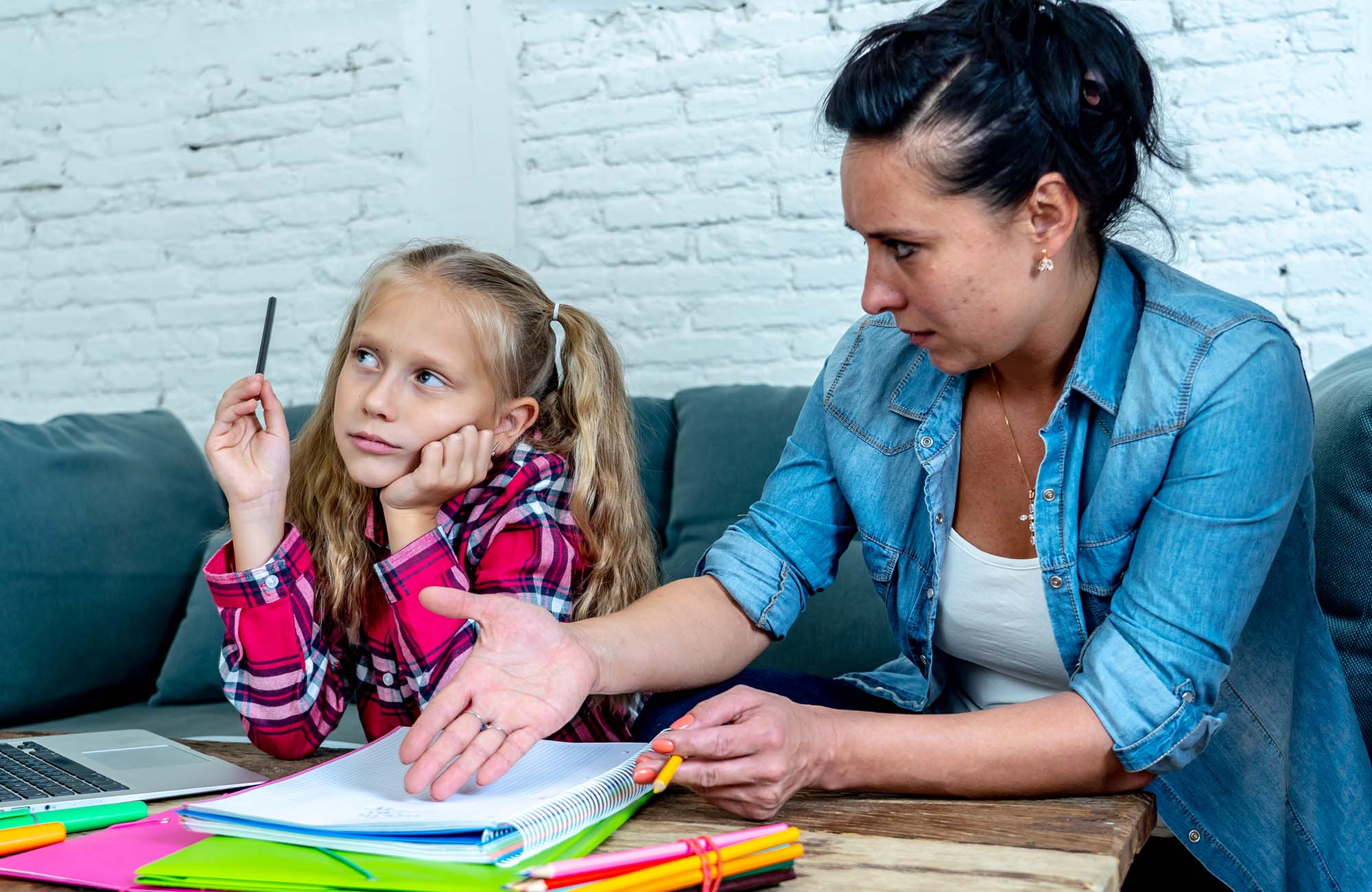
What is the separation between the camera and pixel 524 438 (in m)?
1.47

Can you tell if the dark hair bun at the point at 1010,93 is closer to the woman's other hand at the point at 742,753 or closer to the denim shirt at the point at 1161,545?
the denim shirt at the point at 1161,545

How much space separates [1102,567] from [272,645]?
0.81m

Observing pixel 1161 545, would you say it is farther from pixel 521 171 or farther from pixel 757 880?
pixel 521 171

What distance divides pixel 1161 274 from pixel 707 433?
3.23 feet

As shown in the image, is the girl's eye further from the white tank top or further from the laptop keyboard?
the laptop keyboard

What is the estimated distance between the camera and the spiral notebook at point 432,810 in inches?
29.3

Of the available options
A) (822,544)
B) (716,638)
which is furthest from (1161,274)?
(716,638)

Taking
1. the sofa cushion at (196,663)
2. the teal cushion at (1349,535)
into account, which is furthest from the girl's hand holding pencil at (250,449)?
the teal cushion at (1349,535)

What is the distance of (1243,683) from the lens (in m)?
1.10

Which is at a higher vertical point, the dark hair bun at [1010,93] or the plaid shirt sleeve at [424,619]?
the dark hair bun at [1010,93]

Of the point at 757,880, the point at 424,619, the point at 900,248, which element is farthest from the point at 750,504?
the point at 757,880

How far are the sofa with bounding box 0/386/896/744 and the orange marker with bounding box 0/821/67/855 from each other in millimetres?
961

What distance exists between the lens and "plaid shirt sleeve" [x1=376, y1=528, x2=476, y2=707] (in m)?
1.23

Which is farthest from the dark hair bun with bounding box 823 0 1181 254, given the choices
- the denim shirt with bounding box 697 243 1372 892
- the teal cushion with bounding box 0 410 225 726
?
the teal cushion with bounding box 0 410 225 726
